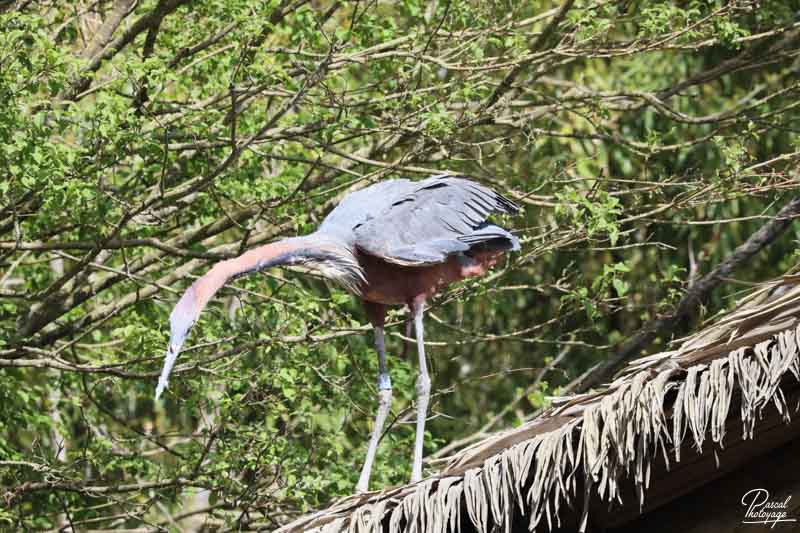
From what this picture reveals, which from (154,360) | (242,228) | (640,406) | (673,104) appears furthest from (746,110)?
(640,406)

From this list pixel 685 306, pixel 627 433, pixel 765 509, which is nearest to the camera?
pixel 627 433

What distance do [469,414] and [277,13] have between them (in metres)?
5.81

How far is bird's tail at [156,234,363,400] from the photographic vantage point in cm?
492

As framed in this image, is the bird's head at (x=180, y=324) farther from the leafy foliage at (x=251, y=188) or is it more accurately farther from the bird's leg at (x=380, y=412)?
the leafy foliage at (x=251, y=188)

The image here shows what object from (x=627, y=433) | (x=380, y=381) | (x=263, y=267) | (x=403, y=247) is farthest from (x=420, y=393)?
(x=627, y=433)

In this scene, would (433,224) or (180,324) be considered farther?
(433,224)

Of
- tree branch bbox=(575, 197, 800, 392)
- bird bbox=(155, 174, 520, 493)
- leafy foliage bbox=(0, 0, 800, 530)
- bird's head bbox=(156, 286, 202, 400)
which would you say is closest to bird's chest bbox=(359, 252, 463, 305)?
bird bbox=(155, 174, 520, 493)

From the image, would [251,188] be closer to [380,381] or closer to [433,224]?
[380,381]

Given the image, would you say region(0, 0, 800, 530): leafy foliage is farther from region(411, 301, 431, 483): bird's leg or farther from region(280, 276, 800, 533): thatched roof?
region(280, 276, 800, 533): thatched roof

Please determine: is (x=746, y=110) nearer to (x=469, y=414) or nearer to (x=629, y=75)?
(x=629, y=75)

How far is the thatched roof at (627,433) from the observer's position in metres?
4.29

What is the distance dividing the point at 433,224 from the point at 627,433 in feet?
6.52

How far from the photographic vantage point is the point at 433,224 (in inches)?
243

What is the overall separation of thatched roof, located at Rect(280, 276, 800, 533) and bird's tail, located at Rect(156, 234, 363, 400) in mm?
939
